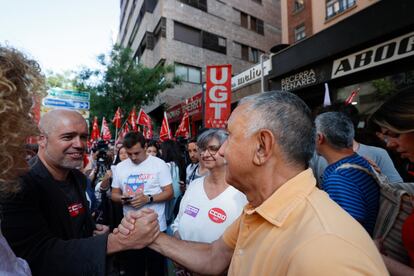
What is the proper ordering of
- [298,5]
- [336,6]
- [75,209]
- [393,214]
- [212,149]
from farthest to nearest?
[298,5] → [336,6] → [212,149] → [75,209] → [393,214]

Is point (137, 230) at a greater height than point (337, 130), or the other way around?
point (337, 130)

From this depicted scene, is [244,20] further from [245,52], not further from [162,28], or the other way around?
[162,28]

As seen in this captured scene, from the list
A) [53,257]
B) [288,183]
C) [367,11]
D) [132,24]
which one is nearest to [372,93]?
[367,11]

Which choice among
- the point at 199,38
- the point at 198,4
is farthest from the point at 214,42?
the point at 198,4

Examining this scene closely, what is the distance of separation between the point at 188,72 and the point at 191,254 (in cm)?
1942

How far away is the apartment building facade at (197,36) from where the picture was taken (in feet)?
64.1

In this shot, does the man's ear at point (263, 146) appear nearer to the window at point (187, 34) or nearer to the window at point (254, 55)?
the window at point (187, 34)

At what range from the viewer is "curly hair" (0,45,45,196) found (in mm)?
1039

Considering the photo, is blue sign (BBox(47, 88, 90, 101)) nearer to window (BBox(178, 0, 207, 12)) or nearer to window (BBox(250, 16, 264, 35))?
window (BBox(178, 0, 207, 12))

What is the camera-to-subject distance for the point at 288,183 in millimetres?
1232

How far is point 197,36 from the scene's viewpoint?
819 inches

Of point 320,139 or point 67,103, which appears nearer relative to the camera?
point 320,139

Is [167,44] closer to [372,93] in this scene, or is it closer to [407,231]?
[372,93]

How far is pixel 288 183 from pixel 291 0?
15.4 m
